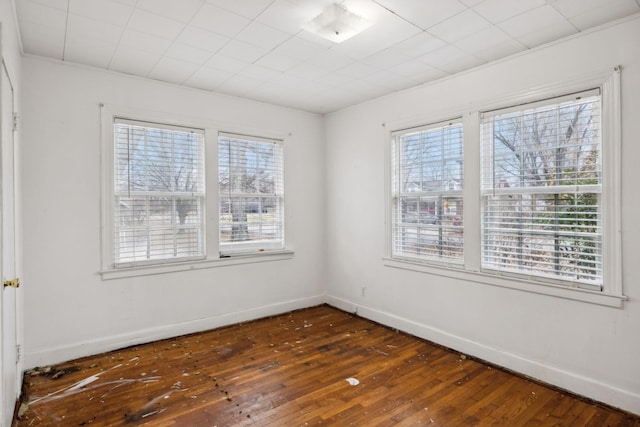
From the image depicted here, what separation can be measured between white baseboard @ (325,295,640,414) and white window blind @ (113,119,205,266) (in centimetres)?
234

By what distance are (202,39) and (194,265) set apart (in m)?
2.23

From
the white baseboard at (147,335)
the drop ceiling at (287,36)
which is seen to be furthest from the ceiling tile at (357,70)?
the white baseboard at (147,335)

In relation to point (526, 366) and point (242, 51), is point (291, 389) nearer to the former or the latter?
point (526, 366)

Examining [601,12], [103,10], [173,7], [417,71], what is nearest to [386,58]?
[417,71]

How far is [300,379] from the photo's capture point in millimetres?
2881

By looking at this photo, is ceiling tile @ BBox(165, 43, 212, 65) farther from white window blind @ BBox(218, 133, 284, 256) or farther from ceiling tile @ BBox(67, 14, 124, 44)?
white window blind @ BBox(218, 133, 284, 256)

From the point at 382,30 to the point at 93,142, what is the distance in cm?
267

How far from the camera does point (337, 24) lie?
7.80ft

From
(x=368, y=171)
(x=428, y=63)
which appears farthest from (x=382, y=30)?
(x=368, y=171)

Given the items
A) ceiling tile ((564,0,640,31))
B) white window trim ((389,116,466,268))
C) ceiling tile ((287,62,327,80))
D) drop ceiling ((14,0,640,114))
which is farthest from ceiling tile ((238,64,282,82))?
ceiling tile ((564,0,640,31))

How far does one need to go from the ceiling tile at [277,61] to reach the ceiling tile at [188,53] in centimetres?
44

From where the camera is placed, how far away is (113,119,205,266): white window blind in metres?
3.47

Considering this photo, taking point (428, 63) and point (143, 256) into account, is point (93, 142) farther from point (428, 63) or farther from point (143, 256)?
point (428, 63)

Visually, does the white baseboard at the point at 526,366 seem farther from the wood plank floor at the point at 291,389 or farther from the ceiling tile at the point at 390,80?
the ceiling tile at the point at 390,80
